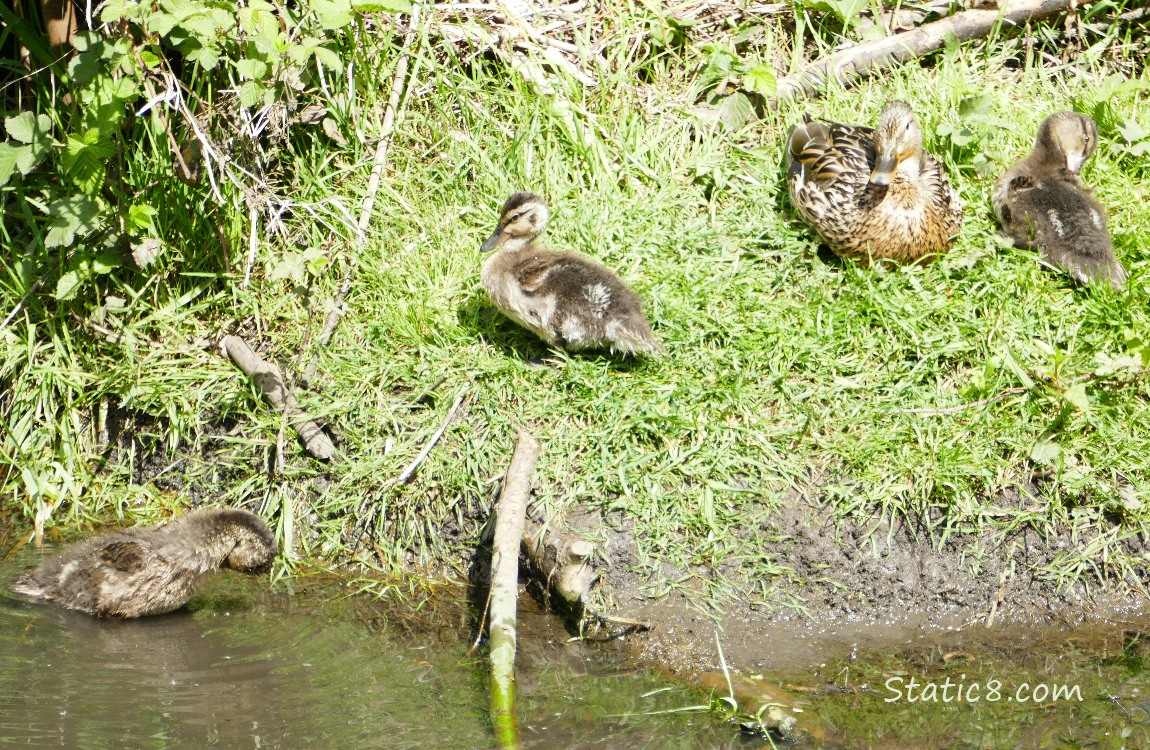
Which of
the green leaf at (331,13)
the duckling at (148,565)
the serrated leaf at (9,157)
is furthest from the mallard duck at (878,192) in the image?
the serrated leaf at (9,157)

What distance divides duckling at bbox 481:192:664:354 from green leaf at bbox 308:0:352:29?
1050mm

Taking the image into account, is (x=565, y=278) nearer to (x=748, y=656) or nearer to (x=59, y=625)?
(x=748, y=656)

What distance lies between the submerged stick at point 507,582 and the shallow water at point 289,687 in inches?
2.9

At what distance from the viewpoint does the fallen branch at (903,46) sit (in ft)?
20.5

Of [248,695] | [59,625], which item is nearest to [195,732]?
[248,695]

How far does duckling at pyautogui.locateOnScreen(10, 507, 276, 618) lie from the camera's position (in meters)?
4.55

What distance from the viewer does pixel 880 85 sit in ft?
20.5

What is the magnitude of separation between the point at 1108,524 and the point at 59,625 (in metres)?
4.10

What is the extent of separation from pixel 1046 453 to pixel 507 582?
7.25 ft

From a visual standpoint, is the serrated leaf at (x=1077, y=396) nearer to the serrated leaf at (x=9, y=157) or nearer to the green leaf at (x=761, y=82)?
the green leaf at (x=761, y=82)

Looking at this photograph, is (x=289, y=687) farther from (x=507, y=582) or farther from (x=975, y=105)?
(x=975, y=105)

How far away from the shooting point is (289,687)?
394 centimetres

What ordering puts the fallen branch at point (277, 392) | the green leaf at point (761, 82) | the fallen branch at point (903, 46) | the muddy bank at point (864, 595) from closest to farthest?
the muddy bank at point (864, 595) → the fallen branch at point (277, 392) → the green leaf at point (761, 82) → the fallen branch at point (903, 46)

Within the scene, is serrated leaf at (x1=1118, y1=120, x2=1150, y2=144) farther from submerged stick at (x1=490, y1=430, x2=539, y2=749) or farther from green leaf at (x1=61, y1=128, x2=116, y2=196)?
green leaf at (x1=61, y1=128, x2=116, y2=196)
